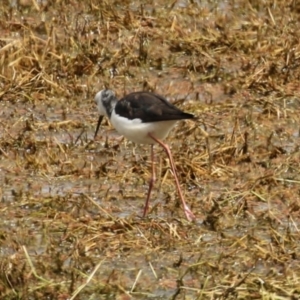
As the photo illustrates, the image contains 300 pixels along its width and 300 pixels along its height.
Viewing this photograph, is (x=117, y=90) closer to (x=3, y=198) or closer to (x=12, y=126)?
(x=12, y=126)

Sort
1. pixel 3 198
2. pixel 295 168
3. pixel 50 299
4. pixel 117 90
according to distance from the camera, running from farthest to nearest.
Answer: pixel 117 90, pixel 295 168, pixel 3 198, pixel 50 299

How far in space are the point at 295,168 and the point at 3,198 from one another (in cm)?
202

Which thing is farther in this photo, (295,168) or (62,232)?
(295,168)

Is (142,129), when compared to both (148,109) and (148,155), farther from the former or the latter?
(148,155)

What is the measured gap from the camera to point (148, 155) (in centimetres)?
873

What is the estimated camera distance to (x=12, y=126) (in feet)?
29.8

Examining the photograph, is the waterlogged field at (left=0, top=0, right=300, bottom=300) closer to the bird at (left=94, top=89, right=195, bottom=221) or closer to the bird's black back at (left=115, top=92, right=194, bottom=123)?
the bird at (left=94, top=89, right=195, bottom=221)

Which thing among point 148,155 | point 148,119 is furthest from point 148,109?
point 148,155

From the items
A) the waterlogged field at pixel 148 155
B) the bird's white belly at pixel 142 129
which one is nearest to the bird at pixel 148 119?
the bird's white belly at pixel 142 129

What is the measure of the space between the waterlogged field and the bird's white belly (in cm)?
40

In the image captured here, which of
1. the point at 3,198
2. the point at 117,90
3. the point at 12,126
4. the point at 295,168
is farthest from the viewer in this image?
the point at 117,90

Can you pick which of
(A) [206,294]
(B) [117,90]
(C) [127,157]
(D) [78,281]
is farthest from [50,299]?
(B) [117,90]

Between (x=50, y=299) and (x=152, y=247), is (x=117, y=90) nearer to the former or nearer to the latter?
(x=152, y=247)

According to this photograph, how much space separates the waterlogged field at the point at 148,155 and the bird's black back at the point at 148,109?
0.53m
